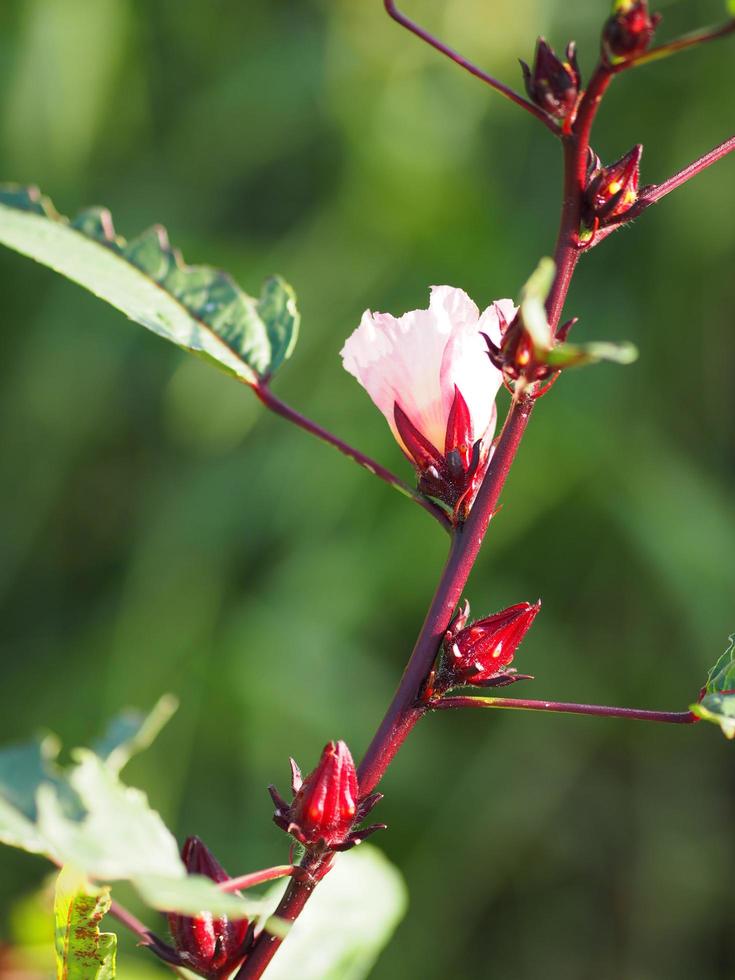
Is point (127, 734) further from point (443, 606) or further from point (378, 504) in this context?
point (378, 504)

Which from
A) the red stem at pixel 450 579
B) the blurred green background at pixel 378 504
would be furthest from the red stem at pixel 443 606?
the blurred green background at pixel 378 504

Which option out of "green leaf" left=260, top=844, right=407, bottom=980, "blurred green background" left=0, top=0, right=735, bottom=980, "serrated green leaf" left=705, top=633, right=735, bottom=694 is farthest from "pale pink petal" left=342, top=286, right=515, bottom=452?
"blurred green background" left=0, top=0, right=735, bottom=980

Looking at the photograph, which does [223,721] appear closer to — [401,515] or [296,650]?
[296,650]

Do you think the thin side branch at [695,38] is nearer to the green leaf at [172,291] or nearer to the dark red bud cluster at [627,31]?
Result: the dark red bud cluster at [627,31]

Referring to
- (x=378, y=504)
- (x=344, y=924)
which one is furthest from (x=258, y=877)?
(x=378, y=504)

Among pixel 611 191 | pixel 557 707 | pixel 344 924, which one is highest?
pixel 611 191

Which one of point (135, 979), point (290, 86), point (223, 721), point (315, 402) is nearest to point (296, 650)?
point (223, 721)

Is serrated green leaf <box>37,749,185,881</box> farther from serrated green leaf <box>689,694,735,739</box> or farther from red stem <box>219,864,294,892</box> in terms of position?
serrated green leaf <box>689,694,735,739</box>
